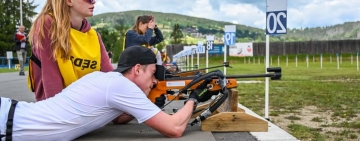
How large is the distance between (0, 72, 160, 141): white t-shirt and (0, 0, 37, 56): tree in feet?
223

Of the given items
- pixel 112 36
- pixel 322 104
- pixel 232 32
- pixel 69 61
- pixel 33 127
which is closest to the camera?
pixel 33 127

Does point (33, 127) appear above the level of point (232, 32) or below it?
below

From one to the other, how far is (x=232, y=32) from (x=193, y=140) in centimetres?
1025

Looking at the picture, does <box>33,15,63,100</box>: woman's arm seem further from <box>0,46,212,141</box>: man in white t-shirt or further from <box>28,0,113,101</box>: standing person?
<box>0,46,212,141</box>: man in white t-shirt

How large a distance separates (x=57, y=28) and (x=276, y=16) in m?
3.23

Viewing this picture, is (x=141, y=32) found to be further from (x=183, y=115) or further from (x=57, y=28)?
(x=183, y=115)

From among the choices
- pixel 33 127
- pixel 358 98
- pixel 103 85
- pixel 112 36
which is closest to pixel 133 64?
pixel 103 85

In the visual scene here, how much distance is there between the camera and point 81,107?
3.36 metres

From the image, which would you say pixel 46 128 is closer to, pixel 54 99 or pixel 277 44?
pixel 54 99

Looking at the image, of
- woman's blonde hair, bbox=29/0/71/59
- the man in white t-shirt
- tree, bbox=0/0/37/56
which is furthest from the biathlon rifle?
tree, bbox=0/0/37/56

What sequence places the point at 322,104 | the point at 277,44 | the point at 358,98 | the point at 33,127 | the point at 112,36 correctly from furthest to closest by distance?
the point at 112,36, the point at 277,44, the point at 358,98, the point at 322,104, the point at 33,127

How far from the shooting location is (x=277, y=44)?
272 feet

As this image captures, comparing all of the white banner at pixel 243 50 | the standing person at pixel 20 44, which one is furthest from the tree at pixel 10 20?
the standing person at pixel 20 44

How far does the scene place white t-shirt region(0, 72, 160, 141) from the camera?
129 inches
